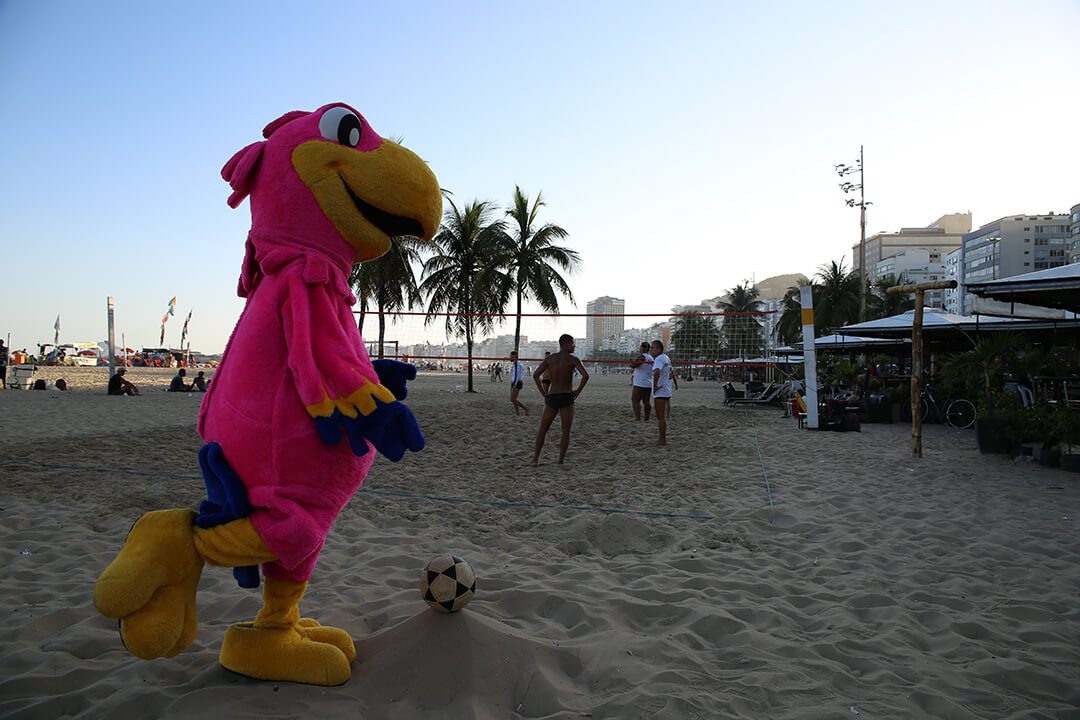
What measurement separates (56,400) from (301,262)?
1675 cm

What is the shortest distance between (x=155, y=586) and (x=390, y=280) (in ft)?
63.5

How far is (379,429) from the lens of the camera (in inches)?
69.7

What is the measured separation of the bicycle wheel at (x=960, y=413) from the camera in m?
11.0

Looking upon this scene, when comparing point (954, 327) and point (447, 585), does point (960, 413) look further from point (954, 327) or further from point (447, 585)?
point (447, 585)

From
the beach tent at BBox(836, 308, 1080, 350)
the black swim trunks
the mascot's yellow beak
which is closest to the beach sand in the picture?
the black swim trunks

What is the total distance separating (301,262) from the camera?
1.99 m

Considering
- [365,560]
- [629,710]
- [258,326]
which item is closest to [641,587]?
[629,710]

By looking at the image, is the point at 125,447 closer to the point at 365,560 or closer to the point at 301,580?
the point at 365,560

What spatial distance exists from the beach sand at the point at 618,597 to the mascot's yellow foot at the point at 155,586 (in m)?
0.40

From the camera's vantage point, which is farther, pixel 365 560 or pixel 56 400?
pixel 56 400

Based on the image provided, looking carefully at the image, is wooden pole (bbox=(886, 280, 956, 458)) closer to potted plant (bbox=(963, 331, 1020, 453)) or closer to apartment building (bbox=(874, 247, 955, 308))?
potted plant (bbox=(963, 331, 1020, 453))

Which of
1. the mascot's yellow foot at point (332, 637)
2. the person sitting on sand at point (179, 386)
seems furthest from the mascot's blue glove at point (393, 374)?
the person sitting on sand at point (179, 386)

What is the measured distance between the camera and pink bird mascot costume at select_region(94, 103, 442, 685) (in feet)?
5.79

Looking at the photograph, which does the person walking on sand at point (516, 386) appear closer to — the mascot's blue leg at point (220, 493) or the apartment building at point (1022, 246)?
the mascot's blue leg at point (220, 493)
